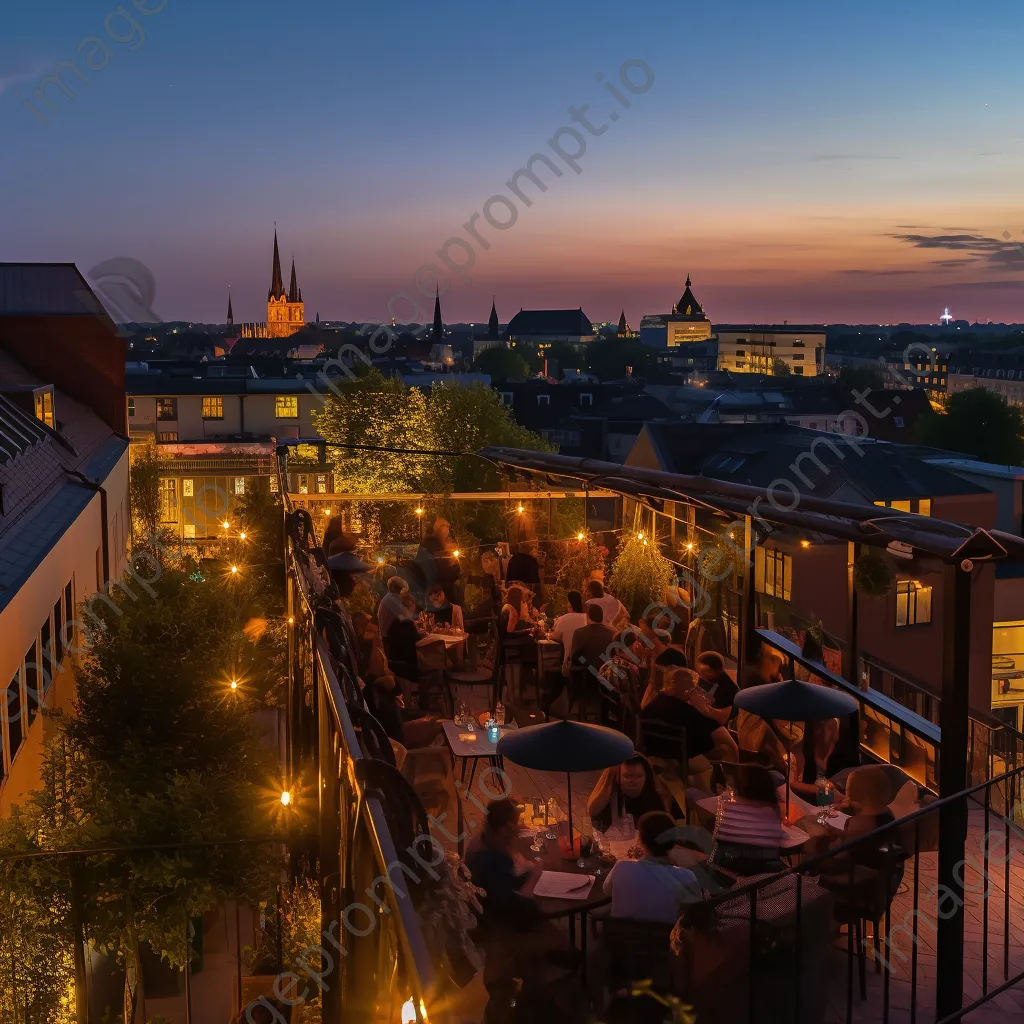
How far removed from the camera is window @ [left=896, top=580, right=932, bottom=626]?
1278 inches

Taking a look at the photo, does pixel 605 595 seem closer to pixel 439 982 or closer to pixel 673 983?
pixel 673 983

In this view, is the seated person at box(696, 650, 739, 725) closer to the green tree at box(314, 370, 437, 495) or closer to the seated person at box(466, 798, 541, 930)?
the seated person at box(466, 798, 541, 930)

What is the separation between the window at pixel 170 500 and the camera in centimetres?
5594

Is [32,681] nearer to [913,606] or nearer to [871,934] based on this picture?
[871,934]

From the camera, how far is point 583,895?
6266mm

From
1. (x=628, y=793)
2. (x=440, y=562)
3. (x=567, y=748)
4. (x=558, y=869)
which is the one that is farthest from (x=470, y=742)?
(x=440, y=562)

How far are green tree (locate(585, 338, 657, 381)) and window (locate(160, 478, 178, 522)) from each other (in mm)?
124158

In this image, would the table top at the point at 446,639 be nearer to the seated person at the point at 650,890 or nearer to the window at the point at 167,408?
the seated person at the point at 650,890

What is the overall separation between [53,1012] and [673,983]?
5.40m

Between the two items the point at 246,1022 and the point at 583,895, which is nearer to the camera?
the point at 583,895

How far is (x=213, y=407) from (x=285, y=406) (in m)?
4.28

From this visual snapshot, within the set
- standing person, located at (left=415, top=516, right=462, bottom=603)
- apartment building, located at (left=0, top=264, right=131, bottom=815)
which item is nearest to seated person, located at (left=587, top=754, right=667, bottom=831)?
standing person, located at (left=415, top=516, right=462, bottom=603)

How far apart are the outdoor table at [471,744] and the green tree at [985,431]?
8300cm

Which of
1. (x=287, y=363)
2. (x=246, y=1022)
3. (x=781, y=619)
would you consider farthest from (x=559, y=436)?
(x=246, y=1022)
